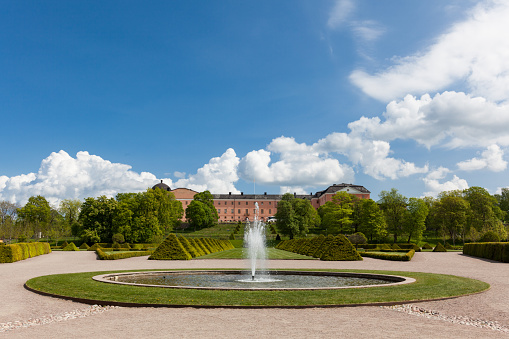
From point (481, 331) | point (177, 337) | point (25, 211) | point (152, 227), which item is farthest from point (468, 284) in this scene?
point (25, 211)

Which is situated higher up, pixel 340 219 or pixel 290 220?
pixel 340 219

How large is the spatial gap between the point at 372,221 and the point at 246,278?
152 ft

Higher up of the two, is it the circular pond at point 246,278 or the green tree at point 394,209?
the green tree at point 394,209

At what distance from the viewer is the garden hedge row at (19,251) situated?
25.3 meters

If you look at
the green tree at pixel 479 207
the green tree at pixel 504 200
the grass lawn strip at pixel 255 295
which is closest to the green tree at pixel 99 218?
the grass lawn strip at pixel 255 295

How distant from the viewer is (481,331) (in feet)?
22.1

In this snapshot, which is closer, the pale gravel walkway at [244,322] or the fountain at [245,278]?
the pale gravel walkway at [244,322]

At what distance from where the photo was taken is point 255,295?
9914mm

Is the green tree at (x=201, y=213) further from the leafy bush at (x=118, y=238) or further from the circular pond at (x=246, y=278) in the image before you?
the circular pond at (x=246, y=278)

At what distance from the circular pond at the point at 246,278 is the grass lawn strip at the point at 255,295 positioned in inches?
75.1

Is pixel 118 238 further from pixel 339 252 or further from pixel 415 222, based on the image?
pixel 415 222

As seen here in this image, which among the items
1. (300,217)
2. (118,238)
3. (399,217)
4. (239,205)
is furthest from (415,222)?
(239,205)

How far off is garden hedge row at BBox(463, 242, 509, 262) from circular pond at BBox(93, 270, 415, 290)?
16325 mm

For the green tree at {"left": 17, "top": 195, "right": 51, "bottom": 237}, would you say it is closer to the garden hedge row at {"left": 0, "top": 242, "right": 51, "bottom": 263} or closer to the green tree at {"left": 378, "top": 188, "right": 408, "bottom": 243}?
the garden hedge row at {"left": 0, "top": 242, "right": 51, "bottom": 263}
